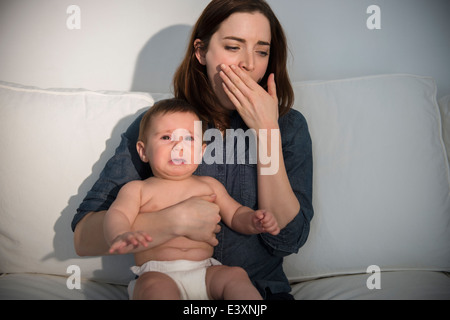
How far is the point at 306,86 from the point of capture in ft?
5.81

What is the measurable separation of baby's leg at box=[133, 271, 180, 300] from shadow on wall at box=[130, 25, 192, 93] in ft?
4.05

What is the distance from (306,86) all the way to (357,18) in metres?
0.61

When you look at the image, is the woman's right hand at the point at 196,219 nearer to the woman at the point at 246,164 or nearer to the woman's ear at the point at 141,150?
the woman at the point at 246,164

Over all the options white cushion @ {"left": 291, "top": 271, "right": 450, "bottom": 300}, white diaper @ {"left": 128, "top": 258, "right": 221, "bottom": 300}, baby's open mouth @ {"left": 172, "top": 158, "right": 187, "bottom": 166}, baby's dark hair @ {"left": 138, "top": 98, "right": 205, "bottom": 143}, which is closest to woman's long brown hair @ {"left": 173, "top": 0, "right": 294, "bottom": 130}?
baby's dark hair @ {"left": 138, "top": 98, "right": 205, "bottom": 143}

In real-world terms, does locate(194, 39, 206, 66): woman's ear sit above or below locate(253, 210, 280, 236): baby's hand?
above

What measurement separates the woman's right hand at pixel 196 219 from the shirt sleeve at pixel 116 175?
274 millimetres

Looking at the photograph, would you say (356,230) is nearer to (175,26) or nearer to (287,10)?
(287,10)

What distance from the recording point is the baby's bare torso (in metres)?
1.24

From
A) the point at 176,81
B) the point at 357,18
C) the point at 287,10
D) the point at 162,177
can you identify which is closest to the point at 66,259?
the point at 162,177

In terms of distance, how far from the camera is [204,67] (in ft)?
5.24

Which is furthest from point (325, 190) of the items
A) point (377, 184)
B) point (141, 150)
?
point (141, 150)

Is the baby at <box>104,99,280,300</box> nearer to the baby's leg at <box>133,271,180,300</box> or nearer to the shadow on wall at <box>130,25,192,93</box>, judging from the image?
the baby's leg at <box>133,271,180,300</box>

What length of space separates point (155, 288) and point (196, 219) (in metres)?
0.23

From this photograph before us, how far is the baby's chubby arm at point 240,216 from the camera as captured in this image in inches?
46.0
